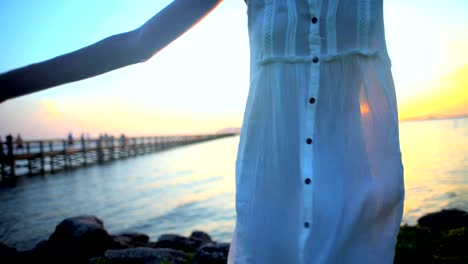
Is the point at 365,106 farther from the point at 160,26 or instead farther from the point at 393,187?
the point at 160,26

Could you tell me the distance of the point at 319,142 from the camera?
984 millimetres

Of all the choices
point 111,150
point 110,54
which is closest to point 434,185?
point 110,54

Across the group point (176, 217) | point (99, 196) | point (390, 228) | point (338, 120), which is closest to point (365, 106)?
point (338, 120)

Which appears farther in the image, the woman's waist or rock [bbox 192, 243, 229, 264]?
rock [bbox 192, 243, 229, 264]

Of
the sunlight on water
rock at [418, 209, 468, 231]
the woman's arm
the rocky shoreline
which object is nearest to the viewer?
the woman's arm

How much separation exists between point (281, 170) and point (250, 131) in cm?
15

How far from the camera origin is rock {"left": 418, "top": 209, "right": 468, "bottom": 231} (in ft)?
21.5

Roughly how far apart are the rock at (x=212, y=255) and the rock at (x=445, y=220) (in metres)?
4.48

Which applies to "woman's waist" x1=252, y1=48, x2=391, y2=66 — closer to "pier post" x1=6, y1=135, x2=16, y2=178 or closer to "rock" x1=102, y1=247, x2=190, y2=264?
"rock" x1=102, y1=247, x2=190, y2=264

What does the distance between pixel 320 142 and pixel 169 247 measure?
19.5ft

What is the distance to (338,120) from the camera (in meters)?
0.99

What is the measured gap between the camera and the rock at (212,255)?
434cm

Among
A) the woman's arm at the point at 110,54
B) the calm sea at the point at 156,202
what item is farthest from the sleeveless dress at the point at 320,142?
the calm sea at the point at 156,202

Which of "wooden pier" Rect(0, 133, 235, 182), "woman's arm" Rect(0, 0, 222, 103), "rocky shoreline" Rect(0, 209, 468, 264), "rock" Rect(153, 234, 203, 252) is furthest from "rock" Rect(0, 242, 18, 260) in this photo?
"wooden pier" Rect(0, 133, 235, 182)
